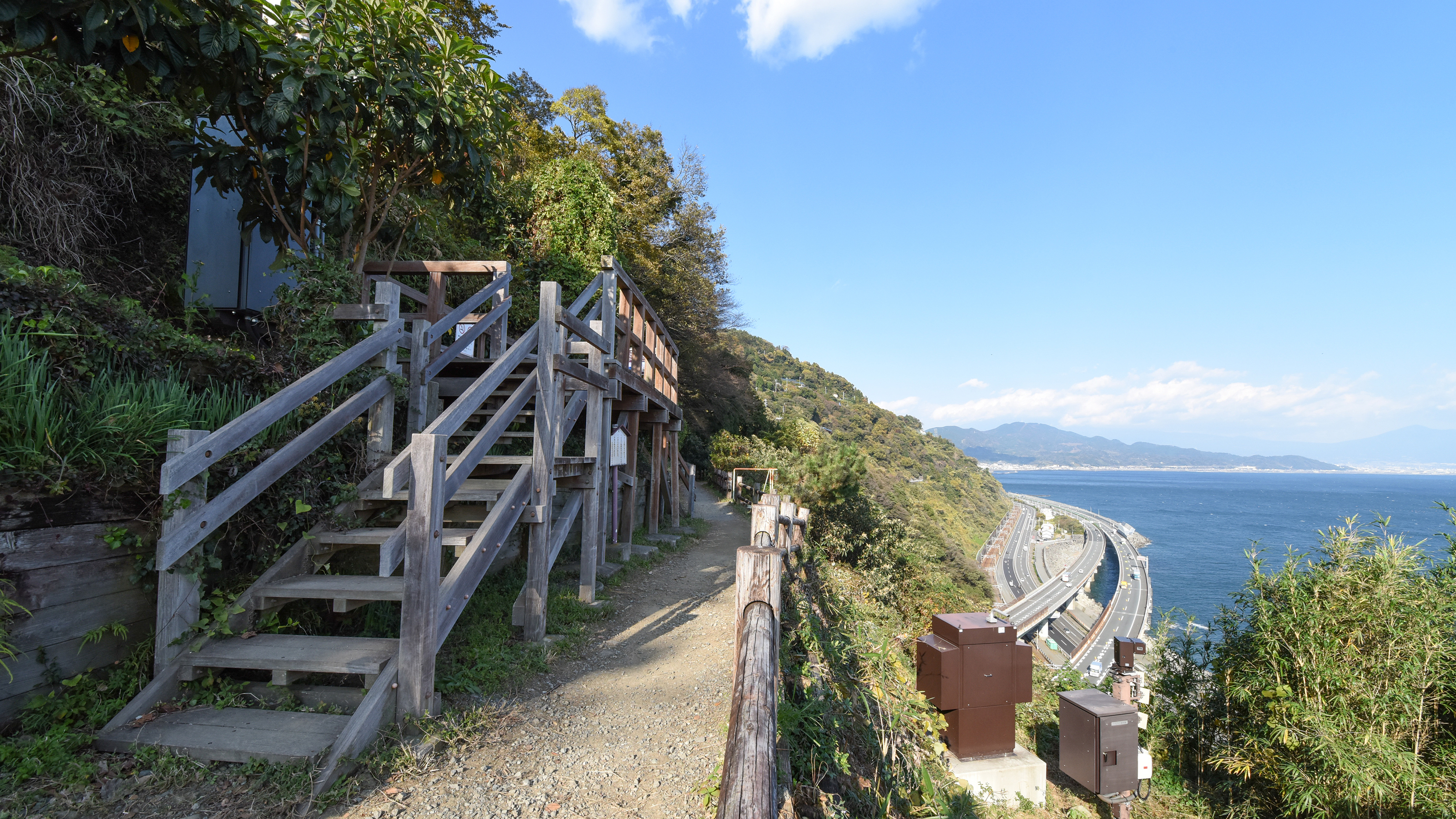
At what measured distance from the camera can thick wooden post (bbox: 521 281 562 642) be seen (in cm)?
458

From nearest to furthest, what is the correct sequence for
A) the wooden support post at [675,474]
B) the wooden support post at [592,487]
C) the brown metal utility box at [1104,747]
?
the brown metal utility box at [1104,747]
the wooden support post at [592,487]
the wooden support post at [675,474]

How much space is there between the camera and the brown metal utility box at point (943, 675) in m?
4.98

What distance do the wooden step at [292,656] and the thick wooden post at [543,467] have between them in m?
1.42

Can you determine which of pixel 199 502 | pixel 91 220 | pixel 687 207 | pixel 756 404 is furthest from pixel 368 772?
pixel 756 404

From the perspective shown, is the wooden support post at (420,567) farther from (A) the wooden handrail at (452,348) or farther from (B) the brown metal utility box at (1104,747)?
(B) the brown metal utility box at (1104,747)

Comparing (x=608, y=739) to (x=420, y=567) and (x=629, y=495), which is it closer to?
(x=420, y=567)

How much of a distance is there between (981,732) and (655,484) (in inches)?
240

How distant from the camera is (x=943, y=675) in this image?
498 centimetres

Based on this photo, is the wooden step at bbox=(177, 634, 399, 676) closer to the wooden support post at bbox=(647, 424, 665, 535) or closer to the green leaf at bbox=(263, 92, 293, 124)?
the green leaf at bbox=(263, 92, 293, 124)

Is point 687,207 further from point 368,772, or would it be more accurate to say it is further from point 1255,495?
point 1255,495

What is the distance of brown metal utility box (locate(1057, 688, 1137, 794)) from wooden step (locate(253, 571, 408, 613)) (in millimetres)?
5419

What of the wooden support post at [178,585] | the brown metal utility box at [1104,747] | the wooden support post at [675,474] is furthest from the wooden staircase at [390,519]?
the wooden support post at [675,474]

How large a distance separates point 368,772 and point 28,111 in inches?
209

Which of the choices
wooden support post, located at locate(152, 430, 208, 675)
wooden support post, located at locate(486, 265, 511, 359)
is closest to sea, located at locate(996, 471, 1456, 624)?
wooden support post, located at locate(486, 265, 511, 359)
